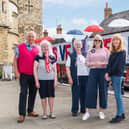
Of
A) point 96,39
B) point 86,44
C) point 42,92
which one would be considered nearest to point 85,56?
point 96,39

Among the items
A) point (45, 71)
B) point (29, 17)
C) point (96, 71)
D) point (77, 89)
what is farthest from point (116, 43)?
point (29, 17)

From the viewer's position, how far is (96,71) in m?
5.64

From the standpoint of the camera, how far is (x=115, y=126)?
5035 mm

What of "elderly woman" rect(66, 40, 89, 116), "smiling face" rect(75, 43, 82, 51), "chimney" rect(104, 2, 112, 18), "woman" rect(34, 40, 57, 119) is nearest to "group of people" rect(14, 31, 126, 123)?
"woman" rect(34, 40, 57, 119)

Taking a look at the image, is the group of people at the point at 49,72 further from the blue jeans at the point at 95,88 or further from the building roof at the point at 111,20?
the building roof at the point at 111,20

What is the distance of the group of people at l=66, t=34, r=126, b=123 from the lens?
5.34 meters

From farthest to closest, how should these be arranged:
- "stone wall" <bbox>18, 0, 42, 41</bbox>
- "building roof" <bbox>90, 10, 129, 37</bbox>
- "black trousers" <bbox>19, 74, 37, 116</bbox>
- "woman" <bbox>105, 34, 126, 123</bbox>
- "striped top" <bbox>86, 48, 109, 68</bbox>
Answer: "stone wall" <bbox>18, 0, 42, 41</bbox> < "building roof" <bbox>90, 10, 129, 37</bbox> < "black trousers" <bbox>19, 74, 37, 116</bbox> < "striped top" <bbox>86, 48, 109, 68</bbox> < "woman" <bbox>105, 34, 126, 123</bbox>

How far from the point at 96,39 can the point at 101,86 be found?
1066 millimetres

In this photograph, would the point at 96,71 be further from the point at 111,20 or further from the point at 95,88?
the point at 111,20

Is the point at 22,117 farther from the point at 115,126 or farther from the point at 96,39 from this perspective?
the point at 96,39

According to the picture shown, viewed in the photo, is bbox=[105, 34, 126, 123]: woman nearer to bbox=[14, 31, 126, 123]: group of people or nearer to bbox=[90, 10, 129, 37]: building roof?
bbox=[14, 31, 126, 123]: group of people

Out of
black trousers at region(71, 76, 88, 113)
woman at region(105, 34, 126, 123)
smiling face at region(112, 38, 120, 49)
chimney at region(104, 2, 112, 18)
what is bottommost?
black trousers at region(71, 76, 88, 113)

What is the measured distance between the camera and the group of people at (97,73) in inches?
210

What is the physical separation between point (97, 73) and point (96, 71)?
0.05m
